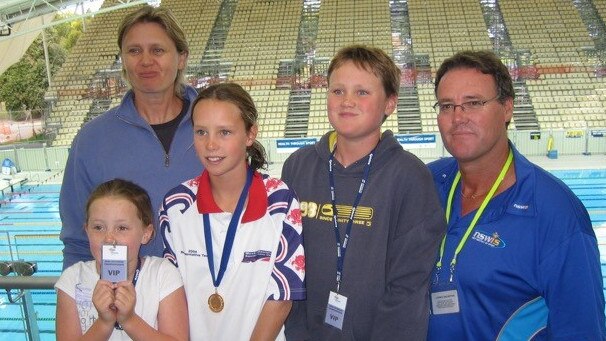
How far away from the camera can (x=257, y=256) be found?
1.22 meters

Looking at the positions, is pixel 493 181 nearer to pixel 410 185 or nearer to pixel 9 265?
pixel 410 185

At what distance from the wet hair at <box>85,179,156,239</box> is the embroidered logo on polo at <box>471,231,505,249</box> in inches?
31.3

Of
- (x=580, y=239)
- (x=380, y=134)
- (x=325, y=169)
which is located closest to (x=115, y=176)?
(x=325, y=169)

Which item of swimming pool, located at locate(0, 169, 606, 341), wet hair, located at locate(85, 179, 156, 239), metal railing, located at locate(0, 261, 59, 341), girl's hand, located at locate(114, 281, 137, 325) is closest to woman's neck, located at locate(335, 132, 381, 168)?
wet hair, located at locate(85, 179, 156, 239)

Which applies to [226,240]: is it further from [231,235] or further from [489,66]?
[489,66]

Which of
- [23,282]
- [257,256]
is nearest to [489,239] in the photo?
[257,256]

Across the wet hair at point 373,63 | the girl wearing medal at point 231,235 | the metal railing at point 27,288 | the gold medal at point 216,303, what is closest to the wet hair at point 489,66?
the wet hair at point 373,63

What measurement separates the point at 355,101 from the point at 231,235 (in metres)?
0.44

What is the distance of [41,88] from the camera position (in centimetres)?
1561

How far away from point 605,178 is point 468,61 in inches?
323

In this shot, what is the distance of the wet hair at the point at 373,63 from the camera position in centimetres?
127

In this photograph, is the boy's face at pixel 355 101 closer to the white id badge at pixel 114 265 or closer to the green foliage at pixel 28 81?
the white id badge at pixel 114 265

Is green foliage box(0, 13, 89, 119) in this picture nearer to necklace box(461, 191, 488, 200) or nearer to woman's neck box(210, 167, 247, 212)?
woman's neck box(210, 167, 247, 212)

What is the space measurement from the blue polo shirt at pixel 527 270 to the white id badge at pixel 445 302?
0.01m
